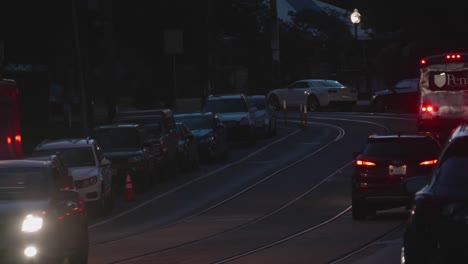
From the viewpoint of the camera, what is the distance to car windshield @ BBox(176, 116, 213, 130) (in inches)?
1690

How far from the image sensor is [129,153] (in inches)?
1323

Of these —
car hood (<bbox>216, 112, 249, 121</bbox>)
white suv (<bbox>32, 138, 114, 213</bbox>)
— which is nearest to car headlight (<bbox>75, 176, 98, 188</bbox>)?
white suv (<bbox>32, 138, 114, 213</bbox>)

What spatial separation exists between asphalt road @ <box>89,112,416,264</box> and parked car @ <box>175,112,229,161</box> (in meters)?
0.55

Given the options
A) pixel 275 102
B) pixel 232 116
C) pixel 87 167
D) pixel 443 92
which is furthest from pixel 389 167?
pixel 275 102

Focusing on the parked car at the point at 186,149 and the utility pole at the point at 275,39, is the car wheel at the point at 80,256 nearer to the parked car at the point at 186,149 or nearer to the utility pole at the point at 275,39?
the parked car at the point at 186,149

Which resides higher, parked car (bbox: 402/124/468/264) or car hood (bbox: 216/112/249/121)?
parked car (bbox: 402/124/468/264)

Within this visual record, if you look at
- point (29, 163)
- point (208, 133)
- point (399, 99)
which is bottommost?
point (399, 99)

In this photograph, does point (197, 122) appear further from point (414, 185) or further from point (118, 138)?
point (414, 185)

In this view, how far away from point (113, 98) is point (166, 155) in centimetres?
776

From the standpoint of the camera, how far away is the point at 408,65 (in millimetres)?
65688

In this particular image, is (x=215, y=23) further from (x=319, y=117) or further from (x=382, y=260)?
(x=382, y=260)

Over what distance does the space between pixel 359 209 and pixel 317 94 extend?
38290mm

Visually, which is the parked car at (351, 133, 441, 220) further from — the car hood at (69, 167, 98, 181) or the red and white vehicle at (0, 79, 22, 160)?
the red and white vehicle at (0, 79, 22, 160)

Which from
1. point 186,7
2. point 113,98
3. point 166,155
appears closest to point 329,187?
point 166,155
